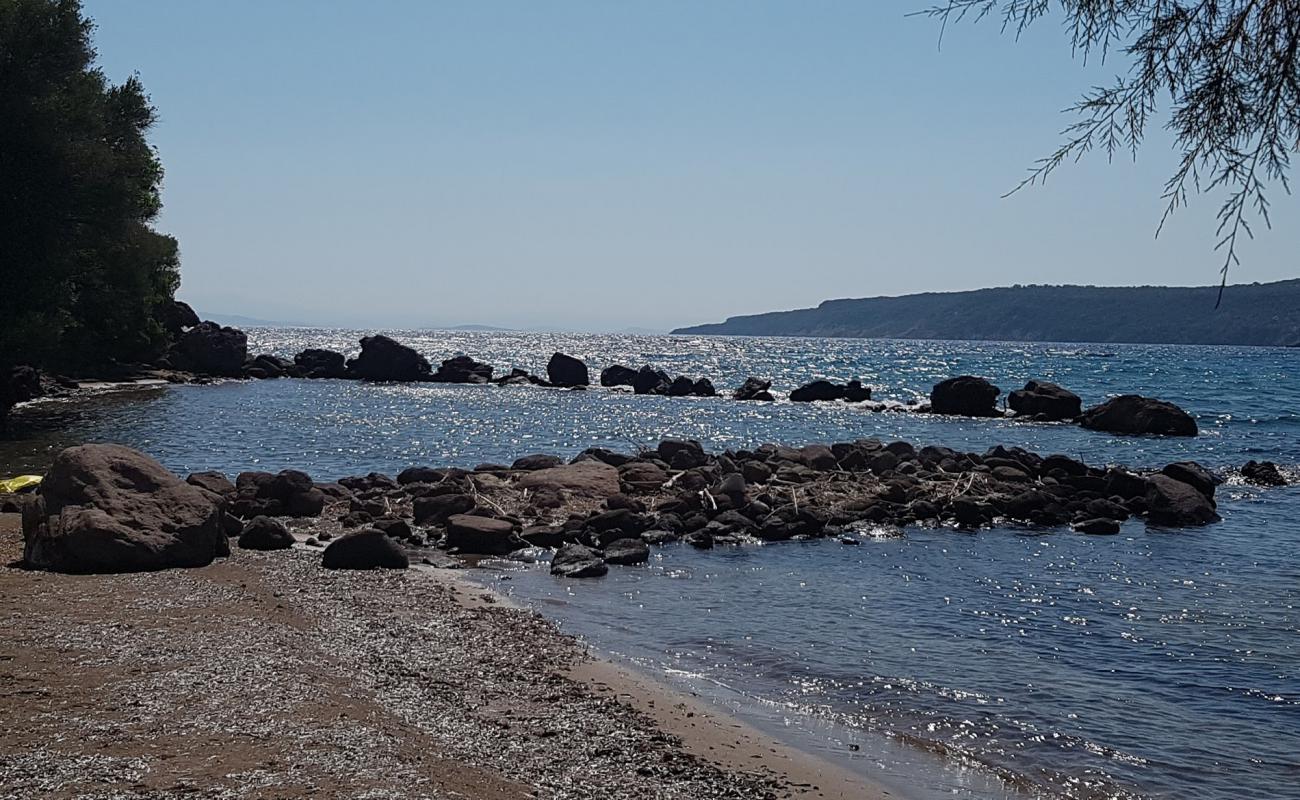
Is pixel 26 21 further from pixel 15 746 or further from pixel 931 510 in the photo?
pixel 15 746

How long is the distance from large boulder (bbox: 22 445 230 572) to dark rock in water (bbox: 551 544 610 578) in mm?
4667

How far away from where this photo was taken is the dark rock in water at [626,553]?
1633 centimetres

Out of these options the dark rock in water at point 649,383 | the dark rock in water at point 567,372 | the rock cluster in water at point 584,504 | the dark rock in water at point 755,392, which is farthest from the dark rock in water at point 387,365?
the rock cluster in water at point 584,504

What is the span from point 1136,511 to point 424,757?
19.8 m

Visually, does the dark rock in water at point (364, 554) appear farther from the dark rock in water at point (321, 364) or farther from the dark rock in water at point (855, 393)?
the dark rock in water at point (321, 364)

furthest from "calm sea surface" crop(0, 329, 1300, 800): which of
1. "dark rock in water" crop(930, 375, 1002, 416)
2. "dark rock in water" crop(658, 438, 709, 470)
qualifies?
"dark rock in water" crop(930, 375, 1002, 416)

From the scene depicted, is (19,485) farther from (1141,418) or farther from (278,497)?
(1141,418)

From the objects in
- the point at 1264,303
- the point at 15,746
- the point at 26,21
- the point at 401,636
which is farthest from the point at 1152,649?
the point at 1264,303

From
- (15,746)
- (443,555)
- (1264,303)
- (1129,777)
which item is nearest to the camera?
(15,746)

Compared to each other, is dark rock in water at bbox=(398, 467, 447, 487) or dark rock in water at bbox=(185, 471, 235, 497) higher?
dark rock in water at bbox=(185, 471, 235, 497)

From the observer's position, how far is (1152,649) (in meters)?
12.1

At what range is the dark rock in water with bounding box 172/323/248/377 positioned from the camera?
64688 mm

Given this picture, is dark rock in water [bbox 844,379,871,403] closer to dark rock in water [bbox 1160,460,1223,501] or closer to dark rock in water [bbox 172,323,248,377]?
dark rock in water [bbox 1160,460,1223,501]

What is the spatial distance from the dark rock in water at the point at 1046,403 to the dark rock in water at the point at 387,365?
39.1m
